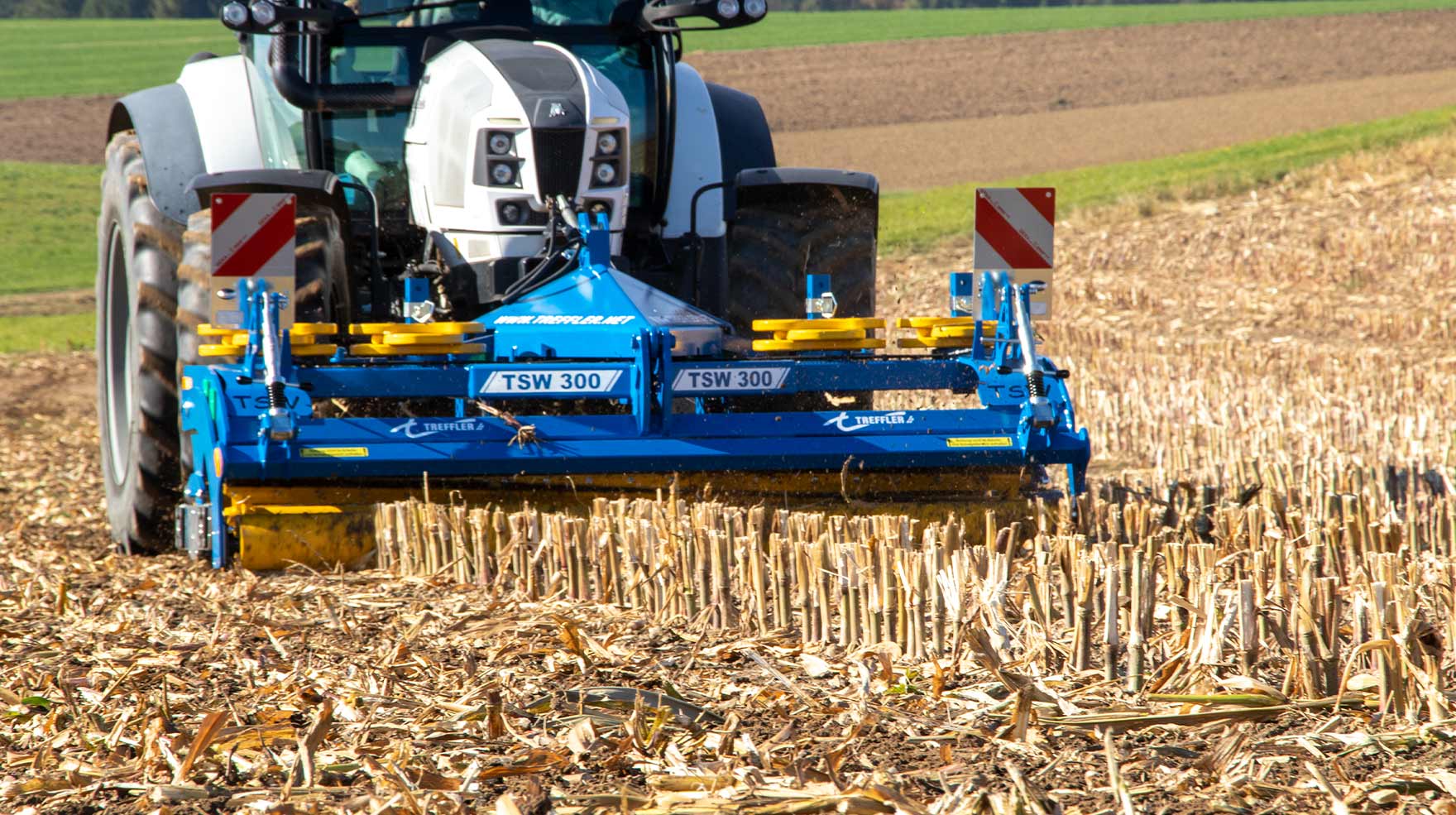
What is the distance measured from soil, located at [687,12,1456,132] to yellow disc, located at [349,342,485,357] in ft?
92.3

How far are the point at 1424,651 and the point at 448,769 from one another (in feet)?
6.62

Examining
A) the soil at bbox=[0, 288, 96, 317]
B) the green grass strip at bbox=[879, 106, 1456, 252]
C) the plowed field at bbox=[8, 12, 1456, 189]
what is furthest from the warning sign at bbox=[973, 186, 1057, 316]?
the plowed field at bbox=[8, 12, 1456, 189]

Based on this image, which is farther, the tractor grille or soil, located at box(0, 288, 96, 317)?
soil, located at box(0, 288, 96, 317)

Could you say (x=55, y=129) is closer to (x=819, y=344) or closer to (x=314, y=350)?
(x=314, y=350)

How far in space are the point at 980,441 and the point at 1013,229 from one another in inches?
44.5

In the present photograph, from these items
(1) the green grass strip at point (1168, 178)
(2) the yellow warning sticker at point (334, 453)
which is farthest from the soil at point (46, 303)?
(2) the yellow warning sticker at point (334, 453)

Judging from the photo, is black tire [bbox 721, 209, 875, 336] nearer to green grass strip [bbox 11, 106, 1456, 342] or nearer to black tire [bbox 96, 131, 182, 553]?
black tire [bbox 96, 131, 182, 553]

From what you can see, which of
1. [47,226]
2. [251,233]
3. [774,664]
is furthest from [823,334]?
[47,226]

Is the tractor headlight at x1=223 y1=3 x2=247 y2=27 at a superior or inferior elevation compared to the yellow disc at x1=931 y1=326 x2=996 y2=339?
superior

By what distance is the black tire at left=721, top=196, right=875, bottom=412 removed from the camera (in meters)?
7.39

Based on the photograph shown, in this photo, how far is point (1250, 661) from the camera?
3764mm

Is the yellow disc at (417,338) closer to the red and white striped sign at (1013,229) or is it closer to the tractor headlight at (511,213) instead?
the tractor headlight at (511,213)

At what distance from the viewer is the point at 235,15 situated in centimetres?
636

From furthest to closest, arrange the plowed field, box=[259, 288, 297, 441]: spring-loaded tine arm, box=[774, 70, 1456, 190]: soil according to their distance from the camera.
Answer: the plowed field
box=[774, 70, 1456, 190]: soil
box=[259, 288, 297, 441]: spring-loaded tine arm
